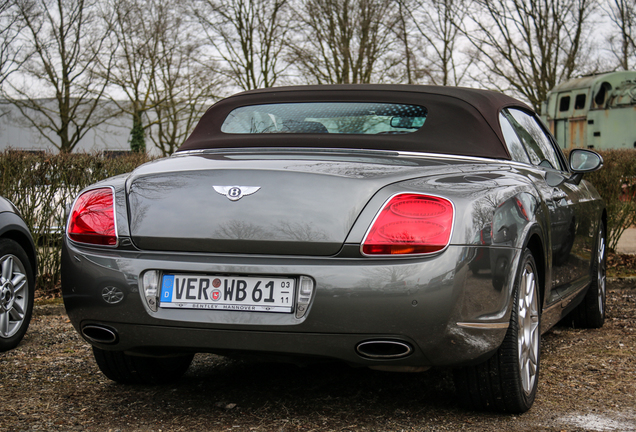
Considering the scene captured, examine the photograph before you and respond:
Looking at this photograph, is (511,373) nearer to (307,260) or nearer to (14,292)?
(307,260)

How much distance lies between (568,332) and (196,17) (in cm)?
2551

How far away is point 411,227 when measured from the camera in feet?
8.76

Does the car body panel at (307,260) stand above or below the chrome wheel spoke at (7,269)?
above

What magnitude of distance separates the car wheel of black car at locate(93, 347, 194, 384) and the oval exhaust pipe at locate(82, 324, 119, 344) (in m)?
0.50

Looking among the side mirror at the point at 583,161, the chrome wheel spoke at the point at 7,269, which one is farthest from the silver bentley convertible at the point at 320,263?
the chrome wheel spoke at the point at 7,269

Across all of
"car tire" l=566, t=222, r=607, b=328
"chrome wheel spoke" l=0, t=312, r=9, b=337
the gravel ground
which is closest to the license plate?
the gravel ground

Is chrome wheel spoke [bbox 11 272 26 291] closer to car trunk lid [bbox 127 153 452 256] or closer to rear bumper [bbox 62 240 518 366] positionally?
rear bumper [bbox 62 240 518 366]

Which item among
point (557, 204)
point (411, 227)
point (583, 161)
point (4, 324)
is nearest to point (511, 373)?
point (411, 227)

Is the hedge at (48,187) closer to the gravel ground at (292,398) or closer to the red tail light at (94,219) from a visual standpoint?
the gravel ground at (292,398)

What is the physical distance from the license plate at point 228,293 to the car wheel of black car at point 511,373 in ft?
2.97

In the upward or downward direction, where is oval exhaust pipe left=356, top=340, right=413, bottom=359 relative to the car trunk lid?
downward

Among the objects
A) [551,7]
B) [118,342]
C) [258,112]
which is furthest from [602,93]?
[118,342]

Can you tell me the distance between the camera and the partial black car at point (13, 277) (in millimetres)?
4547

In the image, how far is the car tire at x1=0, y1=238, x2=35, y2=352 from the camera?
4543 mm
